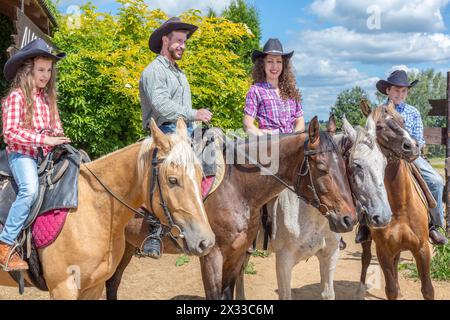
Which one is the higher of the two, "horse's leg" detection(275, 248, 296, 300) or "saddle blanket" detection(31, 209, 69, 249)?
"saddle blanket" detection(31, 209, 69, 249)

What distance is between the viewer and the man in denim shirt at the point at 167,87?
4254 millimetres

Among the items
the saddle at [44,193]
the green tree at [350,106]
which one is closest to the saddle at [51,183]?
the saddle at [44,193]

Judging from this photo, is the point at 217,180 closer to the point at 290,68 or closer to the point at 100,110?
the point at 290,68

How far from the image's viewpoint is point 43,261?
11.0 feet

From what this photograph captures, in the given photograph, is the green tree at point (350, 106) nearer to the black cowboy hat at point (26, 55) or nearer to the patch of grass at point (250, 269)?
the patch of grass at point (250, 269)

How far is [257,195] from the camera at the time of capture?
4.32m

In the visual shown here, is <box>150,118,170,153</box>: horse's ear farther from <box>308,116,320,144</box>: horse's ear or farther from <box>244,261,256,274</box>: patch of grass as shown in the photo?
<box>244,261,256,274</box>: patch of grass

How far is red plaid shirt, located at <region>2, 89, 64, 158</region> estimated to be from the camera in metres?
3.41

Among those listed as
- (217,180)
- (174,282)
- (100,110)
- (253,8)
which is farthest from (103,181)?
(253,8)

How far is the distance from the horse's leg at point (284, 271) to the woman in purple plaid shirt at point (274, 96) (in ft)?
4.31

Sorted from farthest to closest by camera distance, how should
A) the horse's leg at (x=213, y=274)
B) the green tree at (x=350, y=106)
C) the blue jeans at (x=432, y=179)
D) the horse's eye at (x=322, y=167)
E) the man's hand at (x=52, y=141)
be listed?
the green tree at (x=350, y=106) < the blue jeans at (x=432, y=179) < the horse's leg at (x=213, y=274) < the horse's eye at (x=322, y=167) < the man's hand at (x=52, y=141)

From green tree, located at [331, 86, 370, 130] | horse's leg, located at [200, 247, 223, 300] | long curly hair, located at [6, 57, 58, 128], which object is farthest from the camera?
green tree, located at [331, 86, 370, 130]

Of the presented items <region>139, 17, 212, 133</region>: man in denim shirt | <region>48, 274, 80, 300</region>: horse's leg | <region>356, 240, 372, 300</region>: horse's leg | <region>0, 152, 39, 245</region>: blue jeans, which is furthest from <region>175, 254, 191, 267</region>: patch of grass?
<region>0, 152, 39, 245</region>: blue jeans

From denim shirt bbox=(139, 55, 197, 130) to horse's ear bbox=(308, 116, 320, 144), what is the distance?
106 cm
